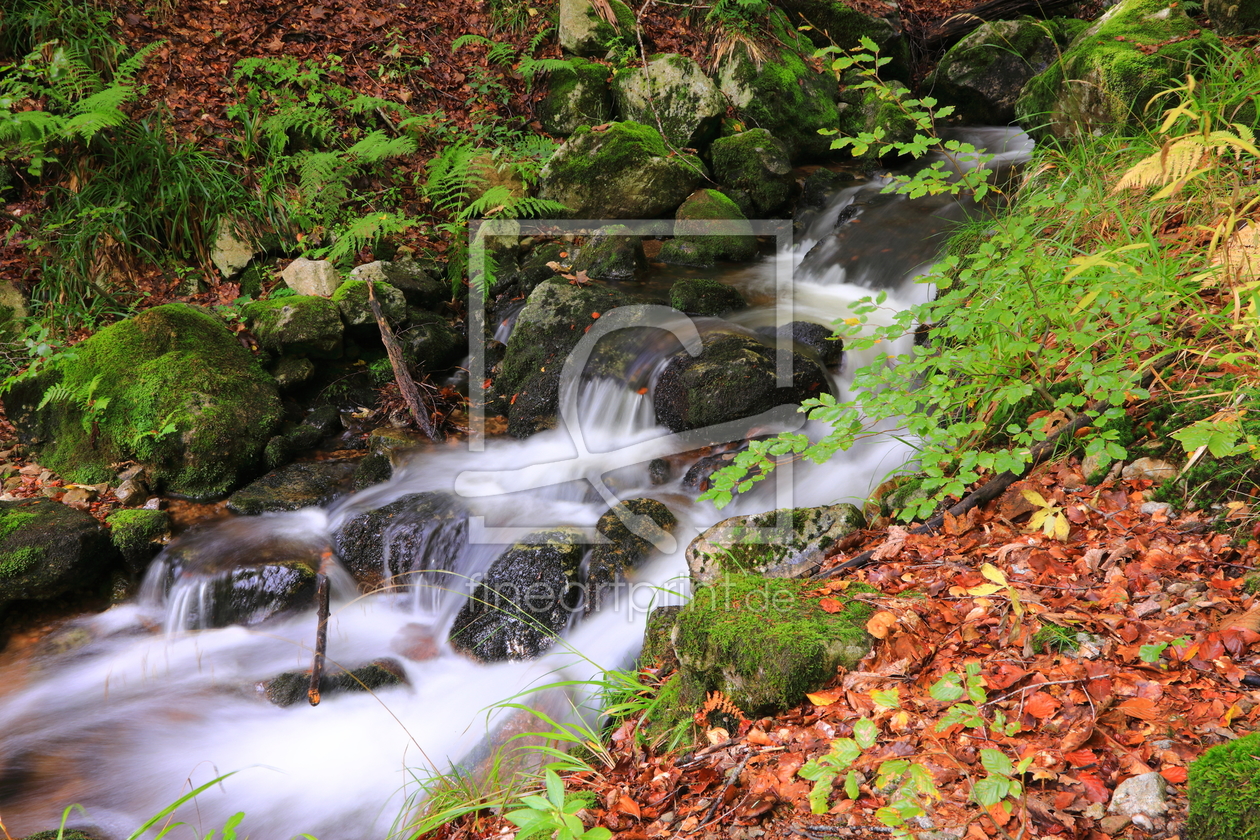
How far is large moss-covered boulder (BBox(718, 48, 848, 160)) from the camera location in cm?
850

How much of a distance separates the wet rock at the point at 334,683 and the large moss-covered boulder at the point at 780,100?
24.2 ft

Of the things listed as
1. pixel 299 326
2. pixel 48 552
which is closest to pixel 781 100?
pixel 299 326

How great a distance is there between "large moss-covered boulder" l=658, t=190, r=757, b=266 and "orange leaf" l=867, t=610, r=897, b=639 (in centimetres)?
552

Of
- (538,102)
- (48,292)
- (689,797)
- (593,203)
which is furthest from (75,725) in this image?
(538,102)

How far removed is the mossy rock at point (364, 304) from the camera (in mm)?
6211

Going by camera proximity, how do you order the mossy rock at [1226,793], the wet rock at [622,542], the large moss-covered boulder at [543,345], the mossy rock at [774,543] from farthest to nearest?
1. the large moss-covered boulder at [543,345]
2. the wet rock at [622,542]
3. the mossy rock at [774,543]
4. the mossy rock at [1226,793]

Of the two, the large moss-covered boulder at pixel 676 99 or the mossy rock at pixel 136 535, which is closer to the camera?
the mossy rock at pixel 136 535

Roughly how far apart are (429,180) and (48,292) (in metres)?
3.57

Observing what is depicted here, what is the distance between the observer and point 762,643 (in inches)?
90.3

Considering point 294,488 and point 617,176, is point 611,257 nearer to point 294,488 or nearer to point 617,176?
point 617,176

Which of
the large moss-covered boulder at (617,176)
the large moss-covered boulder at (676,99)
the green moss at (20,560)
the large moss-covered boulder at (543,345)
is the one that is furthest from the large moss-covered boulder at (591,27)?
the green moss at (20,560)

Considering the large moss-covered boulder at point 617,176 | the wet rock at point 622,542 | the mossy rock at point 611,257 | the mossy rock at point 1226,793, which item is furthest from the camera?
the large moss-covered boulder at point 617,176

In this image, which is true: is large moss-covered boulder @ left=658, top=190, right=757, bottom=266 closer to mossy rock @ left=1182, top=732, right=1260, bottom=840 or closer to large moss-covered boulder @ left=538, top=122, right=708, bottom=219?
large moss-covered boulder @ left=538, top=122, right=708, bottom=219

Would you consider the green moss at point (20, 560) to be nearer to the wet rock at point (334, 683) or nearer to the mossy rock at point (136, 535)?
the mossy rock at point (136, 535)
